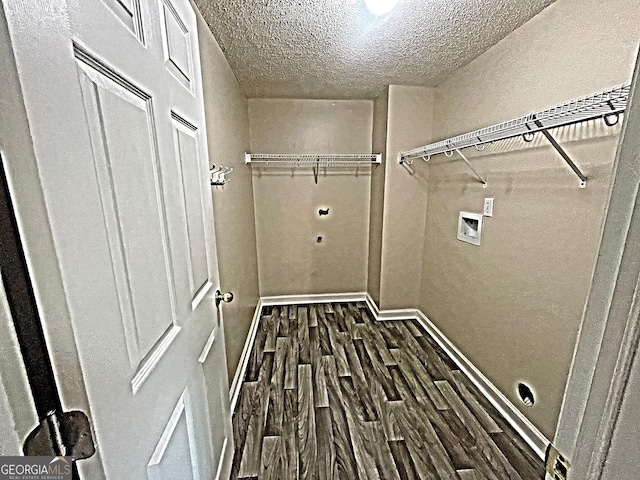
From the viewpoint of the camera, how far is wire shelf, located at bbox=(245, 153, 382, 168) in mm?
2875

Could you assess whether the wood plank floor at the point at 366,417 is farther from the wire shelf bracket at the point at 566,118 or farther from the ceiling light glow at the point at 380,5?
the ceiling light glow at the point at 380,5

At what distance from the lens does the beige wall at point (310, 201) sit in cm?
301

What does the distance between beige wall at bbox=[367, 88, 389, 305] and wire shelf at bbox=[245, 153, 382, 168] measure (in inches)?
4.8

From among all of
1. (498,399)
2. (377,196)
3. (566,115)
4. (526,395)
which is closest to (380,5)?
(566,115)

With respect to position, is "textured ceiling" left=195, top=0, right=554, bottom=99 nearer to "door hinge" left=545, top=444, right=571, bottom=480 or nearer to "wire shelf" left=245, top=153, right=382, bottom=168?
"wire shelf" left=245, top=153, right=382, bottom=168

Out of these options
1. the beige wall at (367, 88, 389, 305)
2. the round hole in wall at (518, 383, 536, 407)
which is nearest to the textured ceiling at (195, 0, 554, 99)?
the beige wall at (367, 88, 389, 305)

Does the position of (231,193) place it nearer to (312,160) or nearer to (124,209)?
(312,160)

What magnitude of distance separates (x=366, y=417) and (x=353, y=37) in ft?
7.62

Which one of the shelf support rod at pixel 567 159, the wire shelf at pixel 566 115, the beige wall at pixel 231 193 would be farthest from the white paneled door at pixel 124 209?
the shelf support rod at pixel 567 159

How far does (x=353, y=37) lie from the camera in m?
1.73

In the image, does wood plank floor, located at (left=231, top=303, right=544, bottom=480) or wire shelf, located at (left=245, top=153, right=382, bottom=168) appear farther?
wire shelf, located at (left=245, top=153, right=382, bottom=168)

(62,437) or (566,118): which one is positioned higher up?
(566,118)

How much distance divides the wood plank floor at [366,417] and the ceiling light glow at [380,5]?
7.30 ft

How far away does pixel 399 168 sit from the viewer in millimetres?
2740
